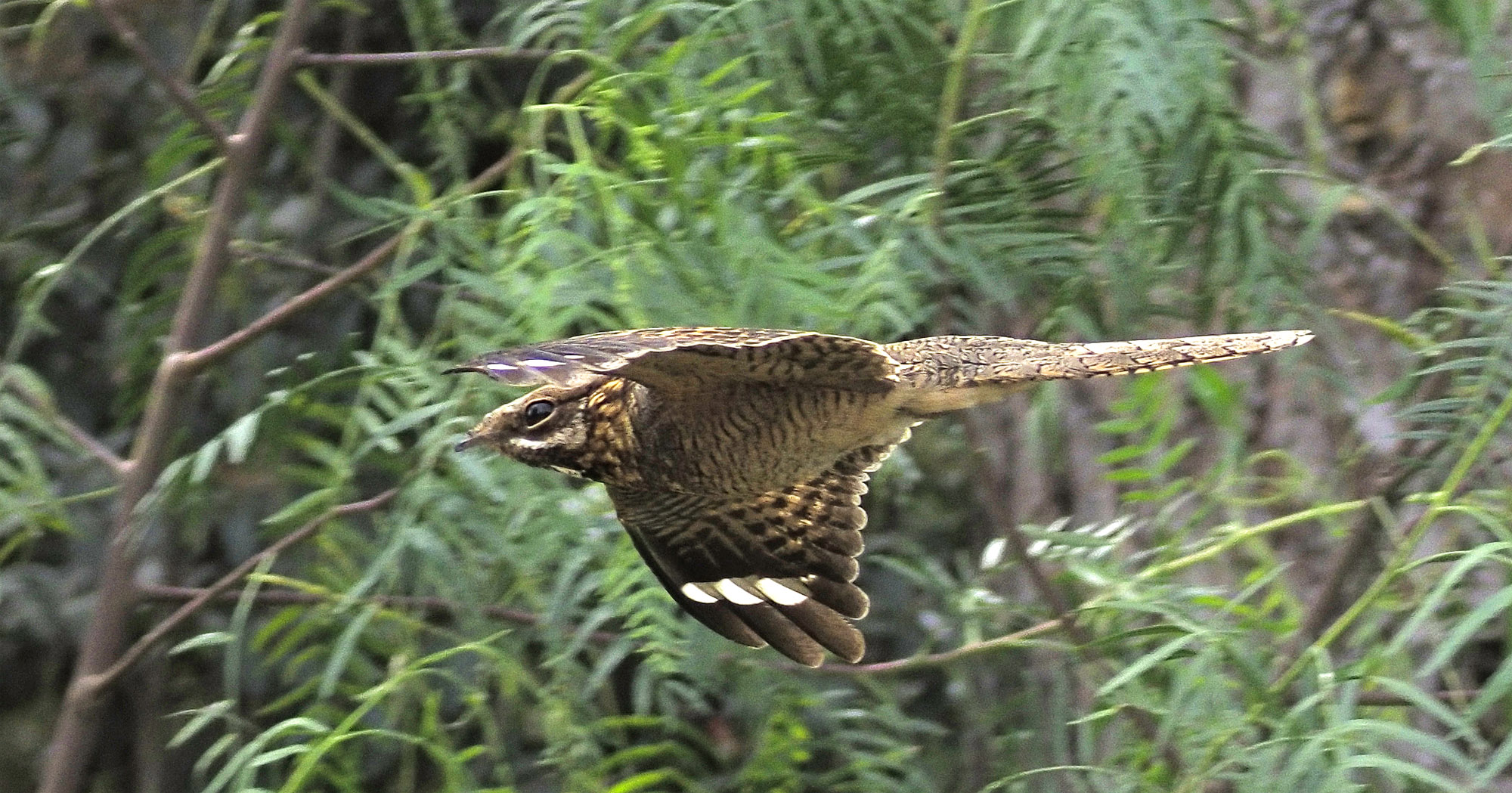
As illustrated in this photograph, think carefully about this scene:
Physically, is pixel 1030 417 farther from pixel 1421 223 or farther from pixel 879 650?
pixel 879 650

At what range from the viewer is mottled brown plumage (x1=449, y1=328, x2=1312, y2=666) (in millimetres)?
1833

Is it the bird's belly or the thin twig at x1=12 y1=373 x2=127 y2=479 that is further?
the thin twig at x1=12 y1=373 x2=127 y2=479

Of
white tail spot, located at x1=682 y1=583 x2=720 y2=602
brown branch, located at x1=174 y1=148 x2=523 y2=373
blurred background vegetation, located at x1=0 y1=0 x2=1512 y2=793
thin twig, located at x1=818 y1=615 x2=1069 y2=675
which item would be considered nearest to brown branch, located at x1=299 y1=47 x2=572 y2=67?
blurred background vegetation, located at x1=0 y1=0 x2=1512 y2=793

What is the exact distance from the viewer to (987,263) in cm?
227

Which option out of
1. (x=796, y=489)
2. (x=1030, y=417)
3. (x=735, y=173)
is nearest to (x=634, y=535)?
(x=796, y=489)

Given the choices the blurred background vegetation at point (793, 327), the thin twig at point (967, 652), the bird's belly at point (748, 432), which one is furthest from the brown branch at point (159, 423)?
the thin twig at point (967, 652)

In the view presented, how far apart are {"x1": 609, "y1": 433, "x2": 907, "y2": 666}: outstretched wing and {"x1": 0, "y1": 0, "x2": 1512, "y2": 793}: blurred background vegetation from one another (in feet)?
0.23

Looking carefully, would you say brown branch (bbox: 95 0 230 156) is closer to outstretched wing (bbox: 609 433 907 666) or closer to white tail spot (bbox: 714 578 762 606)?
outstretched wing (bbox: 609 433 907 666)

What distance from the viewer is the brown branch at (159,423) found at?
244cm

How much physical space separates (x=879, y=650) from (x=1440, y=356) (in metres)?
1.41

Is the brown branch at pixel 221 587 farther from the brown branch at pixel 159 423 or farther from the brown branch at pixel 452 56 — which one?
the brown branch at pixel 452 56

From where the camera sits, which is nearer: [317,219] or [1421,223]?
[1421,223]

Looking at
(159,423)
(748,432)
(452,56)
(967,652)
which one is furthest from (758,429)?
(159,423)

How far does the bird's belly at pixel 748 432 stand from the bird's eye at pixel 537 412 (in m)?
0.11
